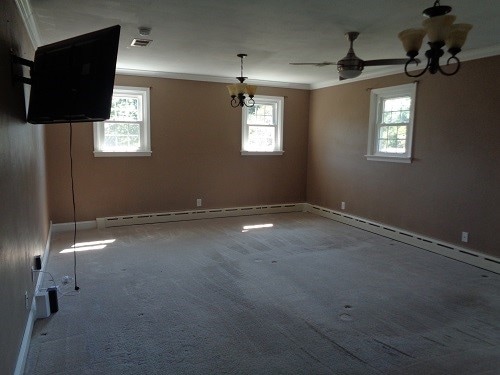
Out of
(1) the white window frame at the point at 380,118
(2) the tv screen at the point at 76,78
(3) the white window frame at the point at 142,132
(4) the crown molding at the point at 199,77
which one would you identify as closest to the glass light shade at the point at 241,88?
(4) the crown molding at the point at 199,77

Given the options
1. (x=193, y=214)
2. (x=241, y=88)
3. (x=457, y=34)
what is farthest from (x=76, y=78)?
(x=193, y=214)

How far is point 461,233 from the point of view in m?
4.41

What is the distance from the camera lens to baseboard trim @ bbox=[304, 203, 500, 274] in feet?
13.5

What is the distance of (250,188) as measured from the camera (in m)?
6.86

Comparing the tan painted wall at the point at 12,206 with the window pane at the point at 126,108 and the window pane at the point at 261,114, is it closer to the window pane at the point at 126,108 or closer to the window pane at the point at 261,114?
the window pane at the point at 126,108

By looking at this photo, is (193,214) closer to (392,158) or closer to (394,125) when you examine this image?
(392,158)

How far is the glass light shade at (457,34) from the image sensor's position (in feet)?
6.88

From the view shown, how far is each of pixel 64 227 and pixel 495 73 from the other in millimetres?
6039

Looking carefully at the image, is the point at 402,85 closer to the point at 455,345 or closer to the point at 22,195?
the point at 455,345

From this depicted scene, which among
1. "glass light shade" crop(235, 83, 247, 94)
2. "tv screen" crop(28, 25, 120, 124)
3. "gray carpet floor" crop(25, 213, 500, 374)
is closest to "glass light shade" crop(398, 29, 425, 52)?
"tv screen" crop(28, 25, 120, 124)

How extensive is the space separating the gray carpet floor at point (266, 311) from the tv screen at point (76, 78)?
1.57 m

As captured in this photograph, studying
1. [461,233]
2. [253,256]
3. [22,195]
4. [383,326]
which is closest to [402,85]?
[461,233]

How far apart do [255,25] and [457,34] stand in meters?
1.80

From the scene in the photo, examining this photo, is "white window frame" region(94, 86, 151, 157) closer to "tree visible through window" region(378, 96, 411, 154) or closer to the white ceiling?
the white ceiling
